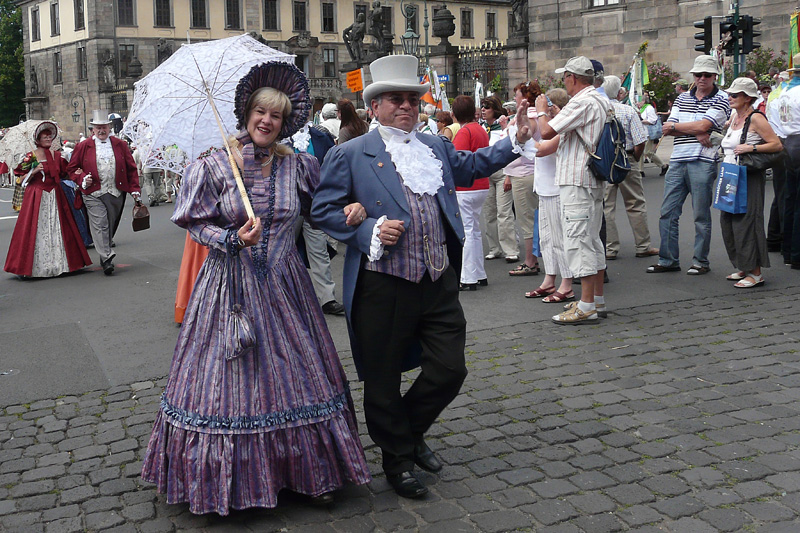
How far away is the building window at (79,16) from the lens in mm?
64312

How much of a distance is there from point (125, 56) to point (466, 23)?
1013 inches

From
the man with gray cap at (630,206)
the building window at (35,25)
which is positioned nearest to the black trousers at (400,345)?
the man with gray cap at (630,206)

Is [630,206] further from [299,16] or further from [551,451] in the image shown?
[299,16]

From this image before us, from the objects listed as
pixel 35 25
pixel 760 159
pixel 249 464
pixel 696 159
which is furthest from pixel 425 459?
pixel 35 25

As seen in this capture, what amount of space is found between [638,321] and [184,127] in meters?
4.30

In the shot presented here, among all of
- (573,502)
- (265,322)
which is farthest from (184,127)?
(573,502)

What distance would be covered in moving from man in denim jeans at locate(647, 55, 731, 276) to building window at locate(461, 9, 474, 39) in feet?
210

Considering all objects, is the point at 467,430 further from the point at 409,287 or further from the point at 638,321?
the point at 638,321

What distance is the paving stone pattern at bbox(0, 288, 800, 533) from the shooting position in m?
4.01

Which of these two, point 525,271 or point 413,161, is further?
point 525,271

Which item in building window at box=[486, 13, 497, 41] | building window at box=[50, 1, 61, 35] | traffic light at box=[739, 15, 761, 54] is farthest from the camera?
building window at box=[486, 13, 497, 41]

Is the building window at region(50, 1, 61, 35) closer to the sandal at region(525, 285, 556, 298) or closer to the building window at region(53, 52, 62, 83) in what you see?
the building window at region(53, 52, 62, 83)

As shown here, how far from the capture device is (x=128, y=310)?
8961mm

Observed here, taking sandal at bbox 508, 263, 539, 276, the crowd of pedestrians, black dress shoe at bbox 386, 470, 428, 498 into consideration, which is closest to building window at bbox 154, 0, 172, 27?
sandal at bbox 508, 263, 539, 276
